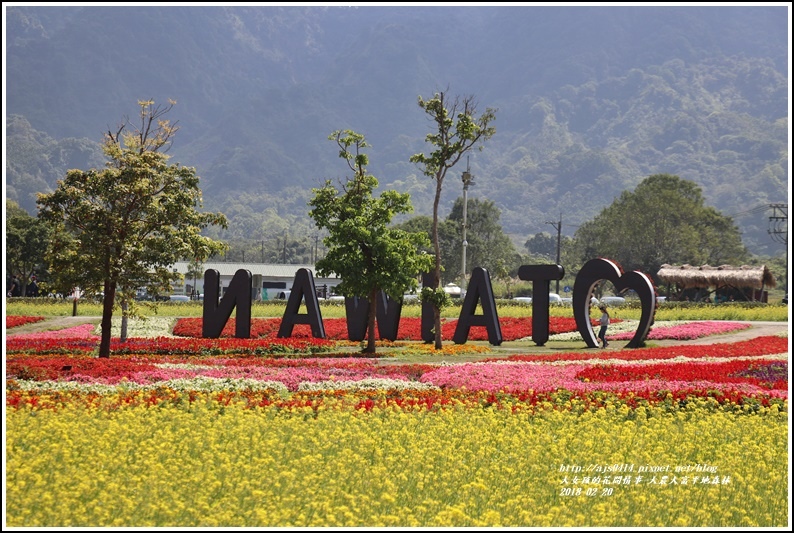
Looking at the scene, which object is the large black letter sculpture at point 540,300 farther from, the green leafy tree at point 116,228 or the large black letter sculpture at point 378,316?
the green leafy tree at point 116,228

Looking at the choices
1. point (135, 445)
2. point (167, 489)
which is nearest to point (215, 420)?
Result: point (135, 445)

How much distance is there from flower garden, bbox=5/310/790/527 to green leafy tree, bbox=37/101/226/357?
3927 millimetres

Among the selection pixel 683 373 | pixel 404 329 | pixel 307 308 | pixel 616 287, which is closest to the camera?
pixel 683 373

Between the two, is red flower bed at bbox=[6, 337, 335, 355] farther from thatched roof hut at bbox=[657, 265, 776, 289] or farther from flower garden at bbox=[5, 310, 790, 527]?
thatched roof hut at bbox=[657, 265, 776, 289]

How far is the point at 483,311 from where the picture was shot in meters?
35.0

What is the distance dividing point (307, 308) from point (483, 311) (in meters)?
6.70

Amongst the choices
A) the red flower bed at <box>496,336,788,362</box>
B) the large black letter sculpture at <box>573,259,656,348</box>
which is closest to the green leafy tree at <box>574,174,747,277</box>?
the large black letter sculpture at <box>573,259,656,348</box>

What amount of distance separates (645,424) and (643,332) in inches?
762

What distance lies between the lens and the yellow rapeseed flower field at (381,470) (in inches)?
387

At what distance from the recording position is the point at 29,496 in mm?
9750

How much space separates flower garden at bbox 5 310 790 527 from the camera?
10.1 m

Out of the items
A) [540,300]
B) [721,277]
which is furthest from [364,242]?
[721,277]

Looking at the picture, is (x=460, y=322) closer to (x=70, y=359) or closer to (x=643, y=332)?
(x=643, y=332)

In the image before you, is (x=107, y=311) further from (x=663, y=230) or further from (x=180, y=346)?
(x=663, y=230)
